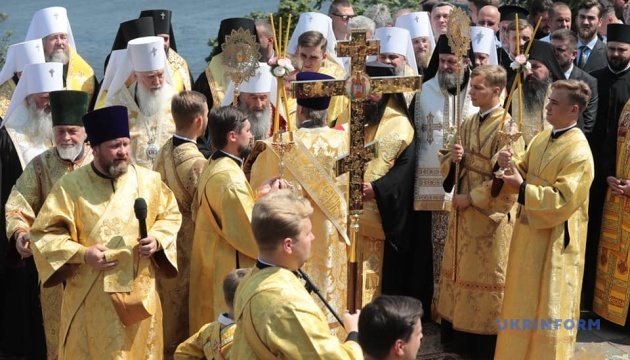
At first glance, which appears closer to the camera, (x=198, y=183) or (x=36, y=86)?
(x=198, y=183)

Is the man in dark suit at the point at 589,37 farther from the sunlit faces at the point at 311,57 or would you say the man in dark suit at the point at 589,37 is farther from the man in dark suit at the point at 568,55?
the sunlit faces at the point at 311,57

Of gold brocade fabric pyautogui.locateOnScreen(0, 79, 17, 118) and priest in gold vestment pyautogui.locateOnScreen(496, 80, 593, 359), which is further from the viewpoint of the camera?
gold brocade fabric pyautogui.locateOnScreen(0, 79, 17, 118)

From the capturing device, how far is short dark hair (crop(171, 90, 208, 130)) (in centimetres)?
707

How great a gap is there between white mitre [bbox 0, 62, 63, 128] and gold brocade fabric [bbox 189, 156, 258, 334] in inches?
59.2

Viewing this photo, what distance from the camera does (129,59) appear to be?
820cm

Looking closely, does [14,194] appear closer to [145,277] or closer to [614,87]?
[145,277]

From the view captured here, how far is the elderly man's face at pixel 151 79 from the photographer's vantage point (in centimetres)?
810

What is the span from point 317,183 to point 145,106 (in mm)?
1808

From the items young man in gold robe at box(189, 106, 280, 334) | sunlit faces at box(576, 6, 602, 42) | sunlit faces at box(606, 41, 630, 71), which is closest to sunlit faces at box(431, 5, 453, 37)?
sunlit faces at box(576, 6, 602, 42)

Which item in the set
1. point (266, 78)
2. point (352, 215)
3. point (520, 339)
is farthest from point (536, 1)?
point (352, 215)

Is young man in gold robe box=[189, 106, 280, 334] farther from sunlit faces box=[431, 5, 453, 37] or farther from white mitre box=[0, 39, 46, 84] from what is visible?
sunlit faces box=[431, 5, 453, 37]

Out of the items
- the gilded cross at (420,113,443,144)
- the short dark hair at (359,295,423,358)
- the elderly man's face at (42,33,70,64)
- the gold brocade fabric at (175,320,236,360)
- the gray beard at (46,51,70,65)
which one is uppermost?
the elderly man's face at (42,33,70,64)

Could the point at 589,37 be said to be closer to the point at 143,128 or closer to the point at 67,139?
the point at 143,128

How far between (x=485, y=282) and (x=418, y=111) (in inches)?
56.2
